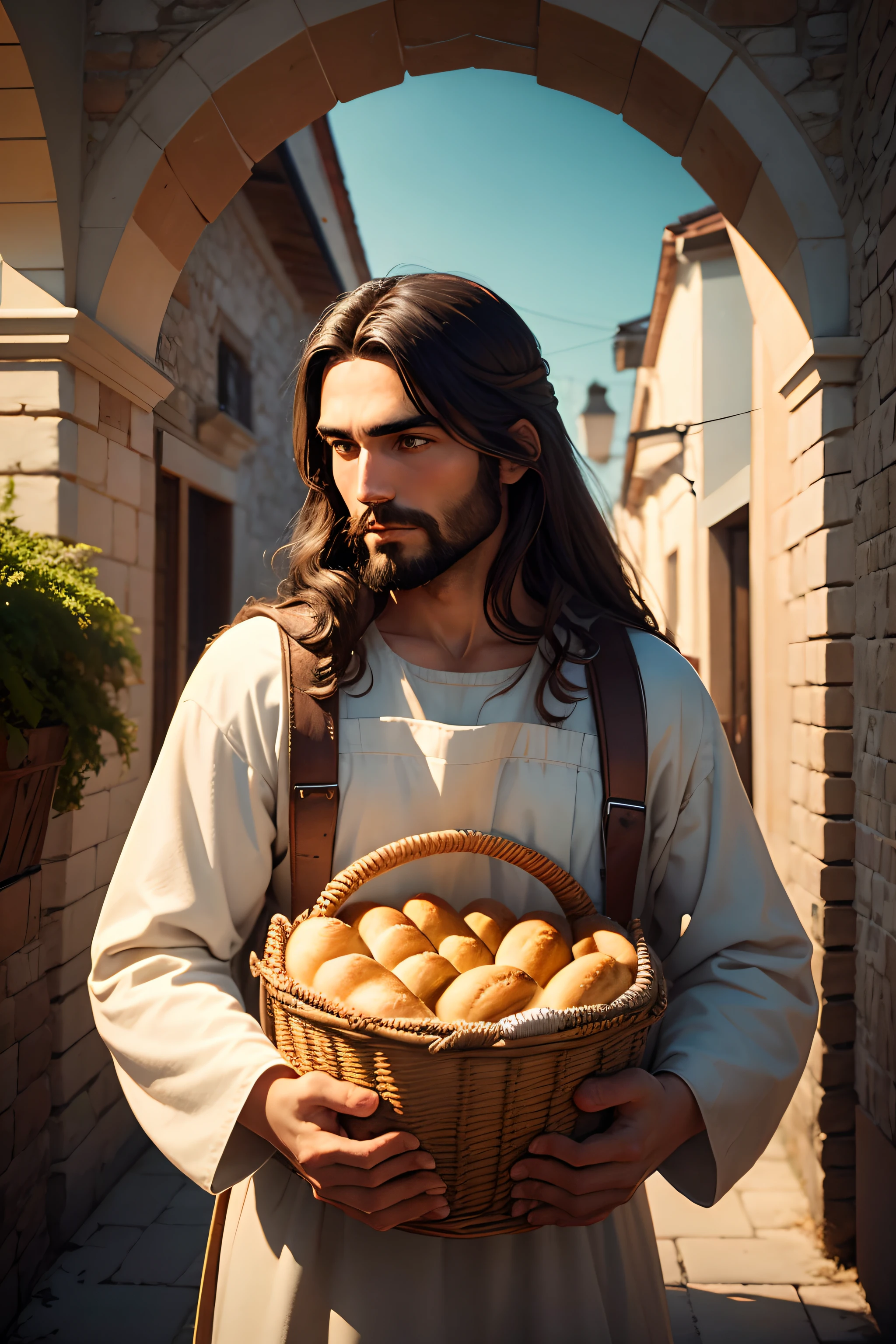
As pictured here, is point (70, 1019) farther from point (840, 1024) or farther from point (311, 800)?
point (840, 1024)

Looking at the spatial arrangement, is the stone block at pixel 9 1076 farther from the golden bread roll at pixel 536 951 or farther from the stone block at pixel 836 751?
the stone block at pixel 836 751

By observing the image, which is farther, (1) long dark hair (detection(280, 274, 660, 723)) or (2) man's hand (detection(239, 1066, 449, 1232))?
(1) long dark hair (detection(280, 274, 660, 723))

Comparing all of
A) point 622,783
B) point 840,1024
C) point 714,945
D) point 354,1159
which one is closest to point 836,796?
point 840,1024

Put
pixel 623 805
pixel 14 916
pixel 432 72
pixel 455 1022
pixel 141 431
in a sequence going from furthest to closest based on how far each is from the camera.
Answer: pixel 141 431, pixel 432 72, pixel 14 916, pixel 623 805, pixel 455 1022

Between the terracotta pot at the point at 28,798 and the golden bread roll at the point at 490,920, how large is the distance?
1286mm

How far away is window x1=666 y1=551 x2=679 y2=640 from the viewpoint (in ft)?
24.4

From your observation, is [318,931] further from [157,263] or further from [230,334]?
[230,334]

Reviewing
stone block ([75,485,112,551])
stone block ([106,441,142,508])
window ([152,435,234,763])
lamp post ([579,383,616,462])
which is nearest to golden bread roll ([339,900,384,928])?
stone block ([75,485,112,551])

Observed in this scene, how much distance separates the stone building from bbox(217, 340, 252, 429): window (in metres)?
2.53

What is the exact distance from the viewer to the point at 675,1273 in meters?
2.96

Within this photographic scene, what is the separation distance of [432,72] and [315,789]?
316 cm

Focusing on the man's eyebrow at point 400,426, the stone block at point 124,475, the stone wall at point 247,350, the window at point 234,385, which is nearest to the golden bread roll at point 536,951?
the man's eyebrow at point 400,426

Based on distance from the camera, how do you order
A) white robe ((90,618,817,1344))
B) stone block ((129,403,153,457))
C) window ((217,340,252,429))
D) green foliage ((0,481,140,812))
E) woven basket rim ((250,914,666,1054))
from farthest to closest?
window ((217,340,252,429)) → stone block ((129,403,153,457)) → green foliage ((0,481,140,812)) → white robe ((90,618,817,1344)) → woven basket rim ((250,914,666,1054))

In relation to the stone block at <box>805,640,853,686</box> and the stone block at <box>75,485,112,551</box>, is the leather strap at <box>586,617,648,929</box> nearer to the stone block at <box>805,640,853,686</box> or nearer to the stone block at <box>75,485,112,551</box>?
the stone block at <box>805,640,853,686</box>
